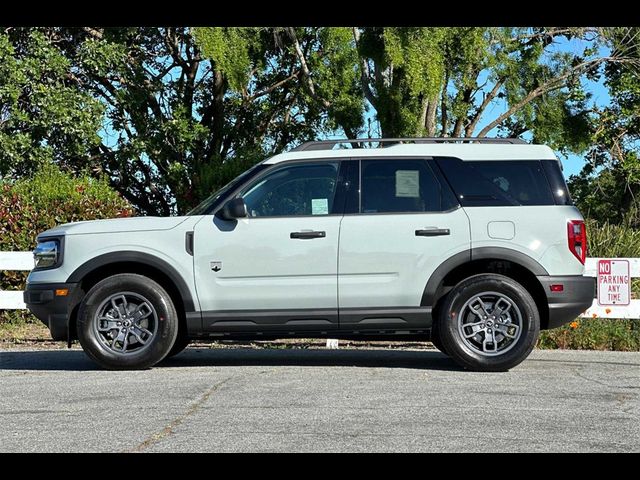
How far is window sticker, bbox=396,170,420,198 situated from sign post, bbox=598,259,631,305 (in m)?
3.81

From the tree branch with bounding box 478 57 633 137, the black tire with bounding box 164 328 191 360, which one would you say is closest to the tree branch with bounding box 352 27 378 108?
the tree branch with bounding box 478 57 633 137

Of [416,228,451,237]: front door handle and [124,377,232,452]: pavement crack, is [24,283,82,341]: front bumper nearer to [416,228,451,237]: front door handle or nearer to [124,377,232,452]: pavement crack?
[124,377,232,452]: pavement crack

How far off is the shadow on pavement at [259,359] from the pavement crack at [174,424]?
197cm

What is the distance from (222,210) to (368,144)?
5.66ft

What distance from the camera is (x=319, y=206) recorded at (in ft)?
30.3

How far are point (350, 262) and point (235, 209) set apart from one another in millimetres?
1131

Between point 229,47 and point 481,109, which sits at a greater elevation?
point 229,47

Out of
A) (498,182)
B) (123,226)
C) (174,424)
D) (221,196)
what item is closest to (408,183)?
(498,182)

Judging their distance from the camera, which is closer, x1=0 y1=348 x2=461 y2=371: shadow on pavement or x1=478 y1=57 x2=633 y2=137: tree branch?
x1=0 y1=348 x2=461 y2=371: shadow on pavement

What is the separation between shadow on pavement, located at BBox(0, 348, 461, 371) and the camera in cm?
987

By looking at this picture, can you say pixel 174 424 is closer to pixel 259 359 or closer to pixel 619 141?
pixel 259 359

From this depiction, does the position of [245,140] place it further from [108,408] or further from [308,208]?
[108,408]

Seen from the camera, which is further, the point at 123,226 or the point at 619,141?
the point at 619,141
